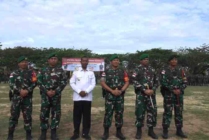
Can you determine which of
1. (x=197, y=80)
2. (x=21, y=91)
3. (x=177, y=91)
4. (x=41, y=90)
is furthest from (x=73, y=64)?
(x=197, y=80)

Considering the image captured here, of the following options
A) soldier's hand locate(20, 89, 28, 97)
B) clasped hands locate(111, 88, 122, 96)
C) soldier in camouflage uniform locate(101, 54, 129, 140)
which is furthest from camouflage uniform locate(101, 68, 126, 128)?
soldier's hand locate(20, 89, 28, 97)

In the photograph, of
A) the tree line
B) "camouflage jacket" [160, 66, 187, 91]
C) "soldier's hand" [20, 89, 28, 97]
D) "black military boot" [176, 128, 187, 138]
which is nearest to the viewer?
"soldier's hand" [20, 89, 28, 97]

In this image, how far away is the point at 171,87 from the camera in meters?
6.25

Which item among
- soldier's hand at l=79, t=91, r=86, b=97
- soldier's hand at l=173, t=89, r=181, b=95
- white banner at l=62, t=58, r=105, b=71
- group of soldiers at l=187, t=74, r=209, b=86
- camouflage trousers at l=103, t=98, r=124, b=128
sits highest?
white banner at l=62, t=58, r=105, b=71

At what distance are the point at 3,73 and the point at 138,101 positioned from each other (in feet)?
109

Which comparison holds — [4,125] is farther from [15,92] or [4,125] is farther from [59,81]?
[59,81]

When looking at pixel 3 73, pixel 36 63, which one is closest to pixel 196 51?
pixel 36 63

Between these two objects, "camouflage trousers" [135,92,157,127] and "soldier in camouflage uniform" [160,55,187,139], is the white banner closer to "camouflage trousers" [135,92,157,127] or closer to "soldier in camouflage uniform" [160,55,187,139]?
"camouflage trousers" [135,92,157,127]

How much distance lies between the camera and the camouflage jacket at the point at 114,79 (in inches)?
240

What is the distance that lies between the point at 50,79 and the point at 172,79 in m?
2.75

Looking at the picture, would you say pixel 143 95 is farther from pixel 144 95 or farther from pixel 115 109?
pixel 115 109

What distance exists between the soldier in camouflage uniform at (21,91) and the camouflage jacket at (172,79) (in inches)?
115

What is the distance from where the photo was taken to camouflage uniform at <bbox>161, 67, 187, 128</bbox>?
6273mm

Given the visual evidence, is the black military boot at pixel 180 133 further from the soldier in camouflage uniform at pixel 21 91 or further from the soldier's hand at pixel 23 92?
the soldier's hand at pixel 23 92
